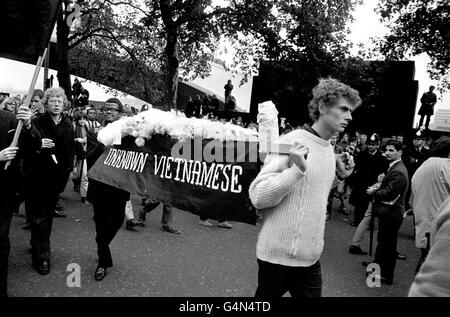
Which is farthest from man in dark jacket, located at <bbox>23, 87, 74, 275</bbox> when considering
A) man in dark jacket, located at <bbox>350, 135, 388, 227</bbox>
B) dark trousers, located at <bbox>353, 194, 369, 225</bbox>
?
dark trousers, located at <bbox>353, 194, 369, 225</bbox>

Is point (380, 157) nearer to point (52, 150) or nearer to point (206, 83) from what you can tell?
point (52, 150)

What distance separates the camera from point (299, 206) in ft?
8.21

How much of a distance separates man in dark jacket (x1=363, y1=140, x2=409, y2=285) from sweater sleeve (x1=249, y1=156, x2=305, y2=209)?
12.3 feet

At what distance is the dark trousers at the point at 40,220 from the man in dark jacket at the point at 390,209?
172 inches

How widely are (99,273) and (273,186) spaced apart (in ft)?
9.58

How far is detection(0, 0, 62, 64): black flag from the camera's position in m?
3.39

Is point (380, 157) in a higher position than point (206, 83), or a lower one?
lower

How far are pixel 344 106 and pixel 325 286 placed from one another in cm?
315

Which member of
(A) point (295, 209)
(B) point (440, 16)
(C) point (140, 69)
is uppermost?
(B) point (440, 16)

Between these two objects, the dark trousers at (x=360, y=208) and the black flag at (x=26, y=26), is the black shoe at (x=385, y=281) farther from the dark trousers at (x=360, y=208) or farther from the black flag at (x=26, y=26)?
the black flag at (x=26, y=26)

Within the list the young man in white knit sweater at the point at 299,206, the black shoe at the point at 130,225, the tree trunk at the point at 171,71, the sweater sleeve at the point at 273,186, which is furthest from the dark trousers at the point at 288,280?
the tree trunk at the point at 171,71

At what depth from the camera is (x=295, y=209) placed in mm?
2502

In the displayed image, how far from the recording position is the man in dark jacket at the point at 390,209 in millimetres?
5516

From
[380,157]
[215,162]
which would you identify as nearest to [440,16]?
[380,157]
